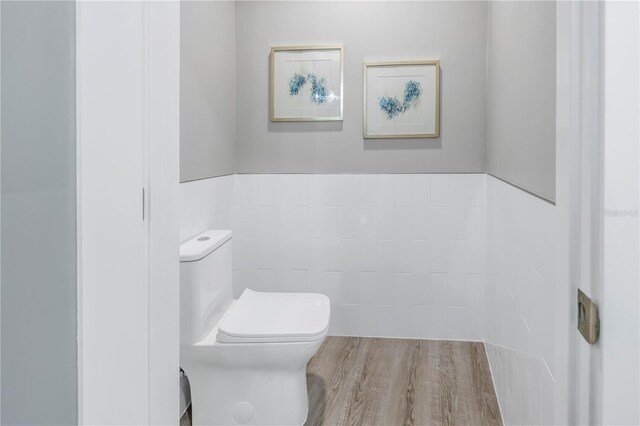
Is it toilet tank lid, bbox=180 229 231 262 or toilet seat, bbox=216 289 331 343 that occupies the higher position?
toilet tank lid, bbox=180 229 231 262

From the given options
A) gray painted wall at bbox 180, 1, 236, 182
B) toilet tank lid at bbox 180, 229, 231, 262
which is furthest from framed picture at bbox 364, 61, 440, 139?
toilet tank lid at bbox 180, 229, 231, 262

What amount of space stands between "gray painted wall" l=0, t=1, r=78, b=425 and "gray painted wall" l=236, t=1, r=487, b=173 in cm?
249

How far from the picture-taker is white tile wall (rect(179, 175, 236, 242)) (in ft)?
7.52

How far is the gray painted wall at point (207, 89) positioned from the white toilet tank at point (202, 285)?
1.05ft

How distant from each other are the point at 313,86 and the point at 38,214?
2623 millimetres

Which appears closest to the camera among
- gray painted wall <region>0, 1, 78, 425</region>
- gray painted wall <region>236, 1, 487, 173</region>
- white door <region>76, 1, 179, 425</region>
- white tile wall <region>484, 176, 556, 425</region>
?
gray painted wall <region>0, 1, 78, 425</region>

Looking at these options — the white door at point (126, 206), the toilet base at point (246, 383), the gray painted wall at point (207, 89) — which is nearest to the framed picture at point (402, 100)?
the gray painted wall at point (207, 89)

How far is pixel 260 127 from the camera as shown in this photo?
128 inches

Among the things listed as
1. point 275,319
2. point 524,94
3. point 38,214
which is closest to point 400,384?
point 275,319

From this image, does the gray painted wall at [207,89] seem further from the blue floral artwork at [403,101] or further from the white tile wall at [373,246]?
the blue floral artwork at [403,101]

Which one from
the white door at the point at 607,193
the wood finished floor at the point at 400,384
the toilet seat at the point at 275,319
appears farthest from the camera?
the wood finished floor at the point at 400,384

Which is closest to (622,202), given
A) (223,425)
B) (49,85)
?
(49,85)

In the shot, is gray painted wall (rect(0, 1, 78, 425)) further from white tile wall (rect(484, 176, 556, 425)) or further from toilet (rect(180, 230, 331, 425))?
toilet (rect(180, 230, 331, 425))

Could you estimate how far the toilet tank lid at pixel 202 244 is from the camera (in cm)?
207
